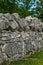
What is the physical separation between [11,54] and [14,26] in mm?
998

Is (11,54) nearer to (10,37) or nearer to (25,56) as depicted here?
(10,37)

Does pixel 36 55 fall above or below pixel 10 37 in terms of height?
below

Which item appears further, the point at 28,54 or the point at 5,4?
the point at 5,4

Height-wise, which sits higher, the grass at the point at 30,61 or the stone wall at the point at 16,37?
the stone wall at the point at 16,37

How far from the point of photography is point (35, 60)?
30.1ft

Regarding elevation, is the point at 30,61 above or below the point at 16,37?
below

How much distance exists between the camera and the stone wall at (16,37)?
834cm

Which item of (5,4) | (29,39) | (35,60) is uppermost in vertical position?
(5,4)

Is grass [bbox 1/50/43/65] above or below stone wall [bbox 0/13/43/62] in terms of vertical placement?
below

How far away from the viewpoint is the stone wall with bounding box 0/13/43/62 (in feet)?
27.4

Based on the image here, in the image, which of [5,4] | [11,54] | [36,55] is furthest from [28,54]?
[5,4]

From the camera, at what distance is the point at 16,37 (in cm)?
893

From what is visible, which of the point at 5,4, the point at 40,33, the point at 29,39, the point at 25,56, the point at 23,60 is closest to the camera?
the point at 23,60

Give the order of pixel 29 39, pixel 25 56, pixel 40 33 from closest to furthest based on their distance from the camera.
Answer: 1. pixel 25 56
2. pixel 29 39
3. pixel 40 33
